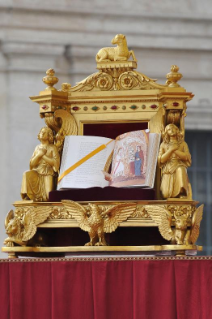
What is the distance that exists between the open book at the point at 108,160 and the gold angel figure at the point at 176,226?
0.36 m

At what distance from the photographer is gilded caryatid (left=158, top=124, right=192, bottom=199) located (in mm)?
8758

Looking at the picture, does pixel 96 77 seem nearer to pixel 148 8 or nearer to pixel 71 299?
pixel 71 299

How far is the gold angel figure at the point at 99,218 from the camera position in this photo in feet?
27.9

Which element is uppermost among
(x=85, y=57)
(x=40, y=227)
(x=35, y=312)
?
(x=85, y=57)

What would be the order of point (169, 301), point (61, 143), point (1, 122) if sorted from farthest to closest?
point (1, 122) < point (61, 143) < point (169, 301)

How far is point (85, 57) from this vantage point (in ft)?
49.0

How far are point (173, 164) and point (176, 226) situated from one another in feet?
2.16

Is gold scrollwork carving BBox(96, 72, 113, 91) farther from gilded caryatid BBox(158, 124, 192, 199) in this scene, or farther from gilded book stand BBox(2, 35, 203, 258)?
gilded caryatid BBox(158, 124, 192, 199)

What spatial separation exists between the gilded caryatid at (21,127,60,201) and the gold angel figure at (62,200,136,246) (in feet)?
1.54

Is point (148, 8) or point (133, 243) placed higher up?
point (148, 8)

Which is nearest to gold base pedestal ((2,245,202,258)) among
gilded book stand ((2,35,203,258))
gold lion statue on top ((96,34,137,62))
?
gilded book stand ((2,35,203,258))

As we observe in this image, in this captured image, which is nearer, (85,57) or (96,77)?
(96,77)

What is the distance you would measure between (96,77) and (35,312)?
226cm

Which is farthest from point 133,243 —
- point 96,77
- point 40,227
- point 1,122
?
point 1,122
